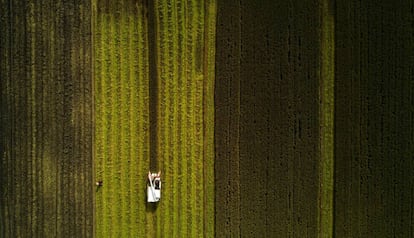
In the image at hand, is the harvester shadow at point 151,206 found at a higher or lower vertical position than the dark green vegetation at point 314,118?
lower

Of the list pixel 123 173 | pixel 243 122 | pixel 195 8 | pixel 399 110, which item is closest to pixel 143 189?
pixel 123 173

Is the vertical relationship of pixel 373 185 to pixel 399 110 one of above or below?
below

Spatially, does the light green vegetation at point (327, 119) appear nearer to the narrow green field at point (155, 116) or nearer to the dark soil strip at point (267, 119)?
the dark soil strip at point (267, 119)

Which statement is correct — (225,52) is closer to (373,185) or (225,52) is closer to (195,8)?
(195,8)

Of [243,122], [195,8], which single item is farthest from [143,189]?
[195,8]

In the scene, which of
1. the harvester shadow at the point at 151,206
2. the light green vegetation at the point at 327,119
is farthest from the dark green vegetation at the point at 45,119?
the light green vegetation at the point at 327,119

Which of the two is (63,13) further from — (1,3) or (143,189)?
(143,189)

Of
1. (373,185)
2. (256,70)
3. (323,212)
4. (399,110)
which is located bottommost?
(323,212)

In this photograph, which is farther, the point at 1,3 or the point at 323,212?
the point at 323,212
